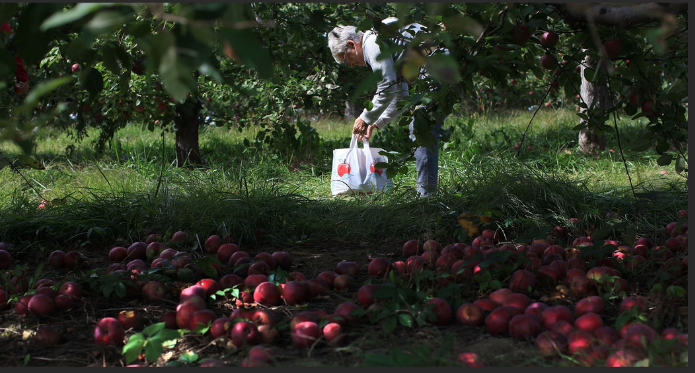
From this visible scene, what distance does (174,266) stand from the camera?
2125mm

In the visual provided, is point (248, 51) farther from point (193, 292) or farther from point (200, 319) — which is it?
point (193, 292)

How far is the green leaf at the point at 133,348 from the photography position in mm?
1473

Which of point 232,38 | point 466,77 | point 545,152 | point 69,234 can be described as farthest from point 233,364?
point 545,152

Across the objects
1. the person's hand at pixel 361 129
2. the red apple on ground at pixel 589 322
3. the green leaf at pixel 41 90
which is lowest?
the red apple on ground at pixel 589 322

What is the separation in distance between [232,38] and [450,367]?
33.6 inches

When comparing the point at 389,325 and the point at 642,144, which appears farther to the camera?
the point at 642,144

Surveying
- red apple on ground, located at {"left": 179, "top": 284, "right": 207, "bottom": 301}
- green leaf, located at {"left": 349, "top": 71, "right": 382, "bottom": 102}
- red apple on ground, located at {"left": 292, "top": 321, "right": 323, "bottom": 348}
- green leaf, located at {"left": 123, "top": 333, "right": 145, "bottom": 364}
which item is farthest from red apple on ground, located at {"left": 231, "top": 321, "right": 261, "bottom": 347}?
green leaf, located at {"left": 349, "top": 71, "right": 382, "bottom": 102}

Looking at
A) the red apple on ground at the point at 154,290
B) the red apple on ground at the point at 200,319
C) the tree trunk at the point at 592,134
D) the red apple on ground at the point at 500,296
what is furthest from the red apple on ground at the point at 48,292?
the tree trunk at the point at 592,134

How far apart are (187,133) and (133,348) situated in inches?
173

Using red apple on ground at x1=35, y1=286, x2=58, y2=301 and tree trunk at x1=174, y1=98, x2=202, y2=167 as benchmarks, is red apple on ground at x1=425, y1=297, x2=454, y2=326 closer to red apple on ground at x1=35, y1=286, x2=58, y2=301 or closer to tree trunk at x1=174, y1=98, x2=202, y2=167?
red apple on ground at x1=35, y1=286, x2=58, y2=301

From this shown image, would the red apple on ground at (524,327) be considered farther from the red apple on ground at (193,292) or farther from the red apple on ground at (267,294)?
the red apple on ground at (193,292)

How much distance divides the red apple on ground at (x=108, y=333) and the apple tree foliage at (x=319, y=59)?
0.54 metres

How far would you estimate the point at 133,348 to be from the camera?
1487 mm

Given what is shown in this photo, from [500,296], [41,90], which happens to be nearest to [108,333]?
[41,90]
